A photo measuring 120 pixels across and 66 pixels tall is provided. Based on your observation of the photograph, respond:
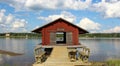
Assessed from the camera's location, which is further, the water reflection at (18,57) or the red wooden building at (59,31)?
the water reflection at (18,57)

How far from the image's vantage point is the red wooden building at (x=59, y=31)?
3978 cm

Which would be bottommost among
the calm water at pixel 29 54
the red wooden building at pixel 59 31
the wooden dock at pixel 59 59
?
the calm water at pixel 29 54

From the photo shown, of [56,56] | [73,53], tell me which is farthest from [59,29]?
[56,56]

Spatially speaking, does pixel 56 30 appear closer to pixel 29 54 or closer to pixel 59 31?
pixel 59 31

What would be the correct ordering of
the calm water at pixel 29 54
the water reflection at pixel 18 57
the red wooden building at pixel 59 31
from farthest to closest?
the calm water at pixel 29 54
the water reflection at pixel 18 57
the red wooden building at pixel 59 31

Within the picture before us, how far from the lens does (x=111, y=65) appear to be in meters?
39.9

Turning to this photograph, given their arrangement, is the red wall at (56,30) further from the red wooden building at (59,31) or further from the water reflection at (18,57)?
the water reflection at (18,57)

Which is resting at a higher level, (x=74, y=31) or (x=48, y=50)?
(x=74, y=31)

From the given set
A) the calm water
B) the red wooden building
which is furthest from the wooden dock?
the calm water

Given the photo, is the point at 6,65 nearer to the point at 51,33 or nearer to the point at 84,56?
the point at 51,33

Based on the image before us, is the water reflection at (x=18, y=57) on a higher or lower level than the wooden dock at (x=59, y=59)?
lower

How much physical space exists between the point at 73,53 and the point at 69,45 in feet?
5.96

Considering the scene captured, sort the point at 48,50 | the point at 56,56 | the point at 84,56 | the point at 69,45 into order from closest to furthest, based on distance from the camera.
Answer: the point at 56,56 < the point at 84,56 < the point at 69,45 < the point at 48,50

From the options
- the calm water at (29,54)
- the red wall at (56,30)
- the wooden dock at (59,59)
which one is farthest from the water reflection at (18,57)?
the wooden dock at (59,59)
